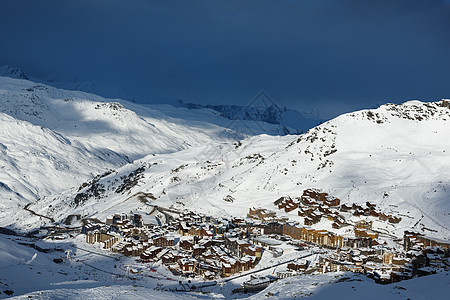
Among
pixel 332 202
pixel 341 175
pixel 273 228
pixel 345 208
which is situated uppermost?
pixel 341 175

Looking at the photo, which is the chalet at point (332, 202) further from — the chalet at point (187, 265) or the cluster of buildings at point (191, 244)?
the chalet at point (187, 265)

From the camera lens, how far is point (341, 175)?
64000 mm

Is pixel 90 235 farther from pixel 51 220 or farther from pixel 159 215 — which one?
pixel 51 220

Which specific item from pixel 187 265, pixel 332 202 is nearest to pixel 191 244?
pixel 187 265

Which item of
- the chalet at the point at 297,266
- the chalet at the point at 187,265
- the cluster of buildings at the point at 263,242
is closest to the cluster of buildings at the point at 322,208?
the cluster of buildings at the point at 263,242

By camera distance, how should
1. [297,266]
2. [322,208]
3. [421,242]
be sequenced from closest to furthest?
[297,266]
[421,242]
[322,208]

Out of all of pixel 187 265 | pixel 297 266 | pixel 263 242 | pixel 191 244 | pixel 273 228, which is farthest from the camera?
pixel 273 228

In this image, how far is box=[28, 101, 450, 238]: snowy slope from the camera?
53.0m

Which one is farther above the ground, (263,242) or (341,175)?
(341,175)

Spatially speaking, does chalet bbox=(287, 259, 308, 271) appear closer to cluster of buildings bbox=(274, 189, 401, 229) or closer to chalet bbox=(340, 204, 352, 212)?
cluster of buildings bbox=(274, 189, 401, 229)

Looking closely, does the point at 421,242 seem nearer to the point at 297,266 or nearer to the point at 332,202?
the point at 297,266

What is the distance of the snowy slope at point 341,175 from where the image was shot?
174 ft

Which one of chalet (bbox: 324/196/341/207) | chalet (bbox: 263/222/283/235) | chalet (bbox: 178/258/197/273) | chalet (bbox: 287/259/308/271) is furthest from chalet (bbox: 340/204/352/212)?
chalet (bbox: 178/258/197/273)

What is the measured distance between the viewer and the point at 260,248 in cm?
3912
